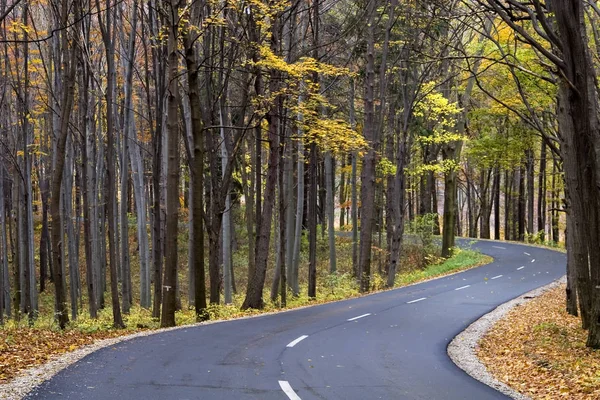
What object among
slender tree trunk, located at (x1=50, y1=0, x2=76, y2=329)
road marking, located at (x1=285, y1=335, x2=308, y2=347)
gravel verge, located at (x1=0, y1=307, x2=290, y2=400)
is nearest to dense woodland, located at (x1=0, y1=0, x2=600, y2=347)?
slender tree trunk, located at (x1=50, y1=0, x2=76, y2=329)

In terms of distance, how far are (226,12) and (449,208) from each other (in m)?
19.7

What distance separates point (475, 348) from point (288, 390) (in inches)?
253

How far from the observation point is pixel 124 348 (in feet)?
36.2

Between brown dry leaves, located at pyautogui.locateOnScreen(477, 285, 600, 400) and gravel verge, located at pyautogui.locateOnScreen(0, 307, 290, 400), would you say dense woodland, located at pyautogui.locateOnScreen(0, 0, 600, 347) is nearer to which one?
brown dry leaves, located at pyautogui.locateOnScreen(477, 285, 600, 400)

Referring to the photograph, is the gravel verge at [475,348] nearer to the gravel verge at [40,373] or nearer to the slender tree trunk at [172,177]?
the gravel verge at [40,373]

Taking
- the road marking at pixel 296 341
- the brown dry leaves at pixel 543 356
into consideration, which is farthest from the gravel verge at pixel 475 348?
the road marking at pixel 296 341

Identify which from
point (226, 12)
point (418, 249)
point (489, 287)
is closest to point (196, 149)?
point (226, 12)

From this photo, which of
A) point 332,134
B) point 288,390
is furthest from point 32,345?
point 332,134

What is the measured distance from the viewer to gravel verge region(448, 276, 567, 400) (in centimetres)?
916

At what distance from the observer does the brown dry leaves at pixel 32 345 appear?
31.6 feet

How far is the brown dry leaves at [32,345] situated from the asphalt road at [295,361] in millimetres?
951

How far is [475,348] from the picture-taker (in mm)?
12797

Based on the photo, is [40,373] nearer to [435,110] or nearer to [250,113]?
[250,113]

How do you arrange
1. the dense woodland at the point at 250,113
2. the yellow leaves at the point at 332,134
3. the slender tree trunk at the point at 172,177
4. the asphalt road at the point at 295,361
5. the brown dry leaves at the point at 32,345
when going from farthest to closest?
1. the yellow leaves at the point at 332,134
2. the slender tree trunk at the point at 172,177
3. the dense woodland at the point at 250,113
4. the brown dry leaves at the point at 32,345
5. the asphalt road at the point at 295,361
